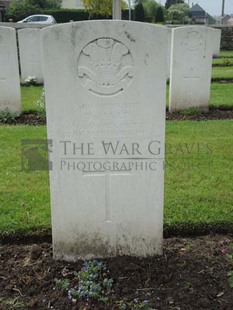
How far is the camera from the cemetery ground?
2.35 metres

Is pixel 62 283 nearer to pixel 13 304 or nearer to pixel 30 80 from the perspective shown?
pixel 13 304

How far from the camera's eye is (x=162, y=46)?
230 centimetres

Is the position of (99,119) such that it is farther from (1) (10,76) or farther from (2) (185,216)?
(1) (10,76)

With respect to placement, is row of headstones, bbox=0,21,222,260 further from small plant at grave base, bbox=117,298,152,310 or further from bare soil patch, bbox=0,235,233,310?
small plant at grave base, bbox=117,298,152,310

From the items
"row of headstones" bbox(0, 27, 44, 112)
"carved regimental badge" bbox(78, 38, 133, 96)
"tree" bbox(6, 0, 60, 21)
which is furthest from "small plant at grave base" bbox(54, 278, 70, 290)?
"tree" bbox(6, 0, 60, 21)

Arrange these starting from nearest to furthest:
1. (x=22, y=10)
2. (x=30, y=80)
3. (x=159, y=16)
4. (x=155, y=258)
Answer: (x=155, y=258)
(x=30, y=80)
(x=22, y=10)
(x=159, y=16)

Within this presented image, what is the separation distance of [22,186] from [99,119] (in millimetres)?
1844

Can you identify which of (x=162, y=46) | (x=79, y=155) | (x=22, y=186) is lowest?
(x=22, y=186)

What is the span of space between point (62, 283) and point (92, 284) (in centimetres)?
20

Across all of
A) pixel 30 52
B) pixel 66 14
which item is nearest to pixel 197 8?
pixel 66 14

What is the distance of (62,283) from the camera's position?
243cm

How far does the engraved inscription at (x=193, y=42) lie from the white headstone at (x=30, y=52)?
4380mm

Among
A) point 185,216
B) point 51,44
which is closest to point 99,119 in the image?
point 51,44

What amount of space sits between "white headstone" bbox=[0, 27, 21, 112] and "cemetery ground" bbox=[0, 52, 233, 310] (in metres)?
2.36
